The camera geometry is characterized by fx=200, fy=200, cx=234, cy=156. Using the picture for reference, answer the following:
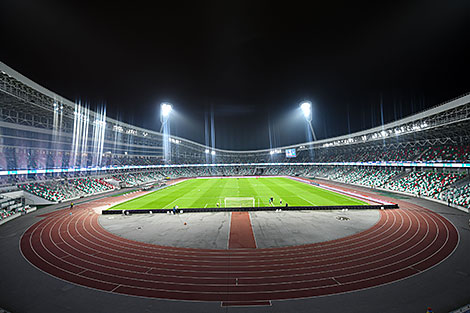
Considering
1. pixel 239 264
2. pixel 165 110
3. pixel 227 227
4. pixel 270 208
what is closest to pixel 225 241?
→ pixel 227 227

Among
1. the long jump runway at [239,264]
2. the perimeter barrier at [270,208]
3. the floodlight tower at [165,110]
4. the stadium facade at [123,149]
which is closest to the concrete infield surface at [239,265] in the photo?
the long jump runway at [239,264]

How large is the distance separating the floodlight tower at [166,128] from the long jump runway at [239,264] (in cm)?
5254

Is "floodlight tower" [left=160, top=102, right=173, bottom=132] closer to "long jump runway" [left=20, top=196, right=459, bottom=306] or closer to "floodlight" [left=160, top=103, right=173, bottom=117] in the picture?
"floodlight" [left=160, top=103, right=173, bottom=117]

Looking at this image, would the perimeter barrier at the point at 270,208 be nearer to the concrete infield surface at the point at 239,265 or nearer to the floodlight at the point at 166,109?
the concrete infield surface at the point at 239,265

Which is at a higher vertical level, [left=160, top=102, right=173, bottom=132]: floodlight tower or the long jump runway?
[left=160, top=102, right=173, bottom=132]: floodlight tower

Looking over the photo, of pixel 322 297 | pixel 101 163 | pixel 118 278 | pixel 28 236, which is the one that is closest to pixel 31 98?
pixel 28 236

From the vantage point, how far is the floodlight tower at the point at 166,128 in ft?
212

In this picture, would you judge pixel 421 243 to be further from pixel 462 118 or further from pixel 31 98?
pixel 31 98

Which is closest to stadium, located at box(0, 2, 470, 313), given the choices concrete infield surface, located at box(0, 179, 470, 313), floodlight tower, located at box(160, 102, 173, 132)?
concrete infield surface, located at box(0, 179, 470, 313)

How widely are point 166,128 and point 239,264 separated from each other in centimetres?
6874

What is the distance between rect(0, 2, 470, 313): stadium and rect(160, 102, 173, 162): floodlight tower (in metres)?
→ 24.2

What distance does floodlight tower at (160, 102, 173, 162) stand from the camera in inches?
2544

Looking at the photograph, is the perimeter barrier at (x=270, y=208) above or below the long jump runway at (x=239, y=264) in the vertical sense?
above

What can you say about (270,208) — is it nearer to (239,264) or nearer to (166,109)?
(239,264)
